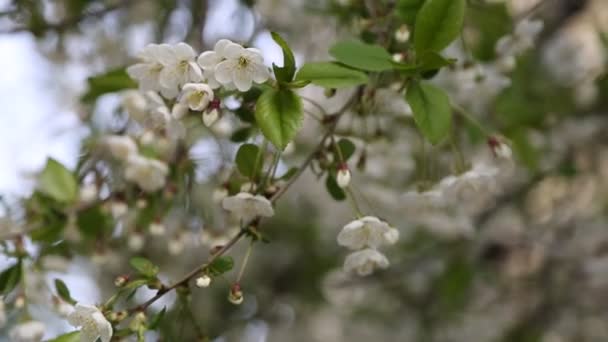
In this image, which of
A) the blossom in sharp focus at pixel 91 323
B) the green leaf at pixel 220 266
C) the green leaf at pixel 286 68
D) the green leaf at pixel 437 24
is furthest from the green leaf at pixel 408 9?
the blossom in sharp focus at pixel 91 323

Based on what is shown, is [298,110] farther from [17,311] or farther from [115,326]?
[17,311]

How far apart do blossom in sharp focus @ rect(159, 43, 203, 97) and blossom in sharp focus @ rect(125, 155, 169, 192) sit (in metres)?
0.25

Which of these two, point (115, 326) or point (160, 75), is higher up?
point (160, 75)

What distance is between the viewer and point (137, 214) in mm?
1051

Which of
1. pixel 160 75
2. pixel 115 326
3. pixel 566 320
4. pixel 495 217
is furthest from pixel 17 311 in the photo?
pixel 566 320

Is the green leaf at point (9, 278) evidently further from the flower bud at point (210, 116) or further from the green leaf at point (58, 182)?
the flower bud at point (210, 116)

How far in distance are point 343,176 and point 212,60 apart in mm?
177

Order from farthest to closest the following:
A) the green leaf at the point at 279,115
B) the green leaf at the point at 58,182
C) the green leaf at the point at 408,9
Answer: the green leaf at the point at 58,182 < the green leaf at the point at 408,9 < the green leaf at the point at 279,115

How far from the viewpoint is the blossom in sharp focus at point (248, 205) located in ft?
2.28

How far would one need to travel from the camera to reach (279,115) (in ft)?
2.15

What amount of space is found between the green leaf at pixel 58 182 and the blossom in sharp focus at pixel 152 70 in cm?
30

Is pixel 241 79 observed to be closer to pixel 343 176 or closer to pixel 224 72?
pixel 224 72

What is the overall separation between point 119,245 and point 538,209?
1.32m

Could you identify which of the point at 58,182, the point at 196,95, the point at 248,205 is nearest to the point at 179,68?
the point at 196,95
